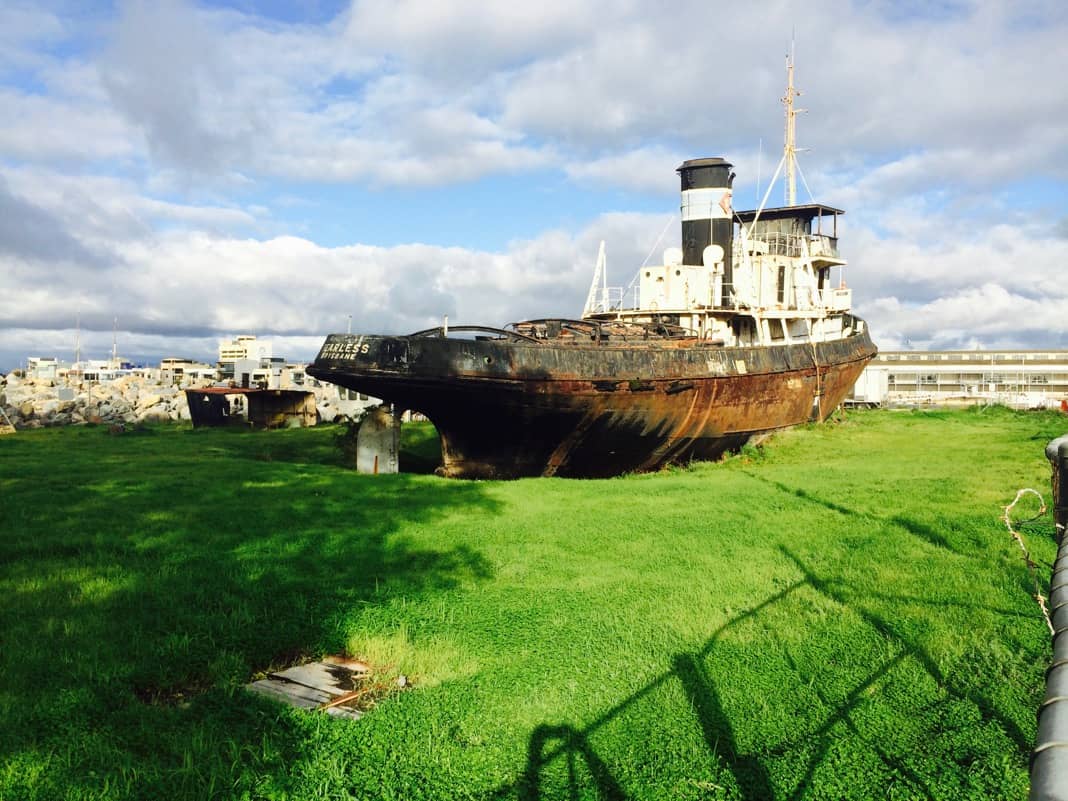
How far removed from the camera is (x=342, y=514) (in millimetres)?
9227

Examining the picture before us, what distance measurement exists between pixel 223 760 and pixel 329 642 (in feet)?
5.19

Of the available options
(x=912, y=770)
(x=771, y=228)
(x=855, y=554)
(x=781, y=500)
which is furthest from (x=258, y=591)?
(x=771, y=228)

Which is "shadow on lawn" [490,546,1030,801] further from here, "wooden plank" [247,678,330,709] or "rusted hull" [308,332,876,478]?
"rusted hull" [308,332,876,478]

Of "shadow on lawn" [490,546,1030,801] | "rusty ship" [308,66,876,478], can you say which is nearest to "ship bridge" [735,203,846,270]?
"rusty ship" [308,66,876,478]

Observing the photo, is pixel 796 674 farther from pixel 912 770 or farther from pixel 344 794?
pixel 344 794

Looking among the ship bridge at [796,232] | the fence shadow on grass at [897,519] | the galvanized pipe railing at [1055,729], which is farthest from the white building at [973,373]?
the galvanized pipe railing at [1055,729]

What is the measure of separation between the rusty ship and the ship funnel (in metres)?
0.04

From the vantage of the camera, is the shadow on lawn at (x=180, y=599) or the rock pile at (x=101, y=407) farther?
the rock pile at (x=101, y=407)

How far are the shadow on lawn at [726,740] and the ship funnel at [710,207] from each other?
49.8 ft

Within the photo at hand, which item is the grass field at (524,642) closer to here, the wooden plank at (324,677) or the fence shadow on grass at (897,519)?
the fence shadow on grass at (897,519)

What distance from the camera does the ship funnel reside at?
19.3 metres

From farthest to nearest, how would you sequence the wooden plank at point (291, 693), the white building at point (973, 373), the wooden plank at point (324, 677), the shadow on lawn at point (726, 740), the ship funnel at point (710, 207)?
the white building at point (973, 373), the ship funnel at point (710, 207), the wooden plank at point (324, 677), the wooden plank at point (291, 693), the shadow on lawn at point (726, 740)

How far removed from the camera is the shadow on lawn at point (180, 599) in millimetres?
4023

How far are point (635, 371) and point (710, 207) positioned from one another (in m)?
7.57
